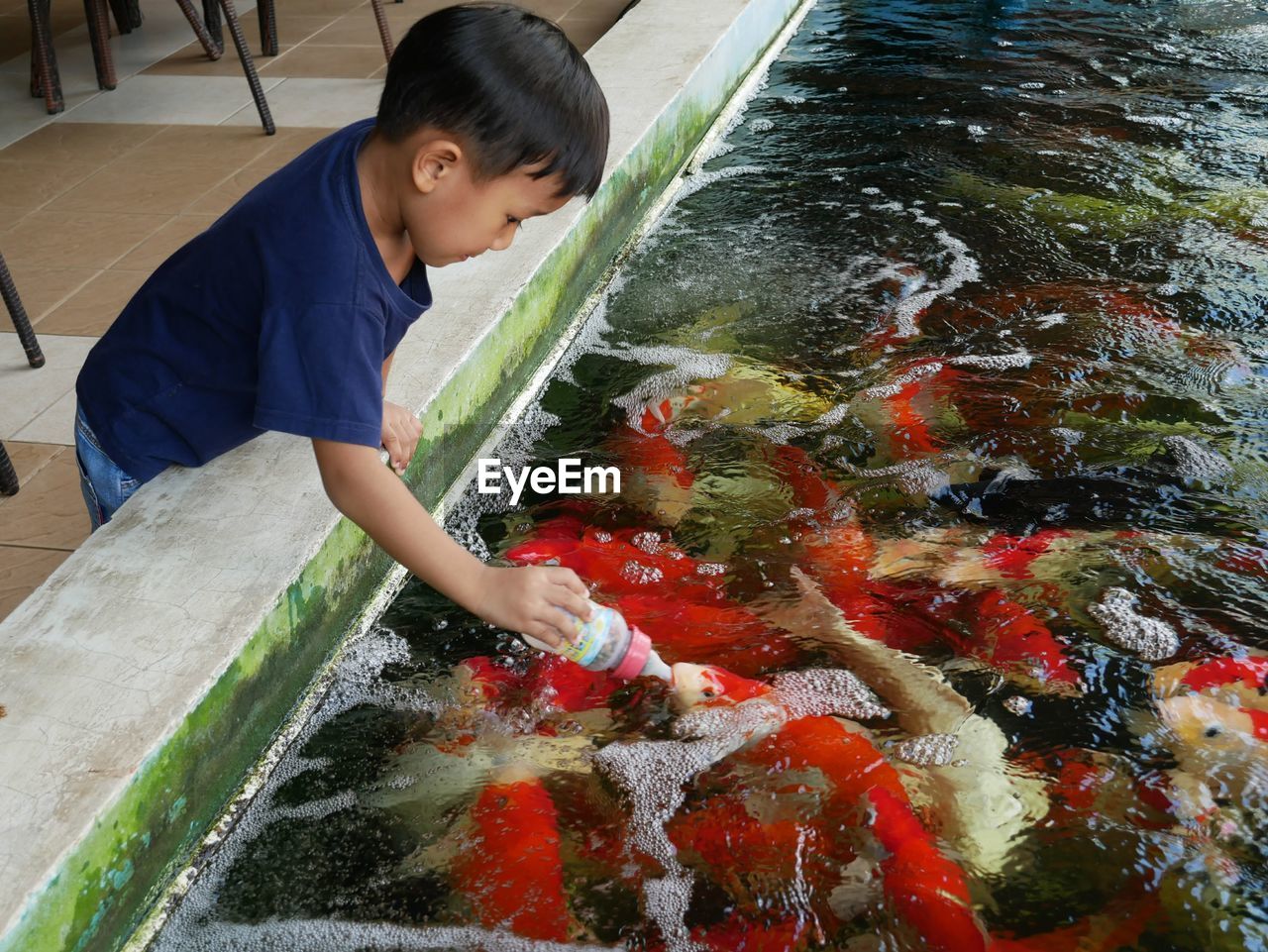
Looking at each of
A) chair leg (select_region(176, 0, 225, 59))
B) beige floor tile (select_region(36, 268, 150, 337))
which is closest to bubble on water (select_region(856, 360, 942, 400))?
beige floor tile (select_region(36, 268, 150, 337))

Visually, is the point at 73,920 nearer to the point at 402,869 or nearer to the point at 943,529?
the point at 402,869

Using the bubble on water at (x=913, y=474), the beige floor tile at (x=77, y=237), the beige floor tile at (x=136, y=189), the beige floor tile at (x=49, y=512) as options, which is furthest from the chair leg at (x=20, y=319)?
the bubble on water at (x=913, y=474)

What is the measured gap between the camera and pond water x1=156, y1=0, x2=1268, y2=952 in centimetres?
211

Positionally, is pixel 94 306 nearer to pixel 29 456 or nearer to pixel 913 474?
pixel 29 456

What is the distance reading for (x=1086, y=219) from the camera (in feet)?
14.5

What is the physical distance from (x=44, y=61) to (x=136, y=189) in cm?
102

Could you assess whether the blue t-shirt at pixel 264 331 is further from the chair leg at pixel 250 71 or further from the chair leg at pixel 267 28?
the chair leg at pixel 267 28

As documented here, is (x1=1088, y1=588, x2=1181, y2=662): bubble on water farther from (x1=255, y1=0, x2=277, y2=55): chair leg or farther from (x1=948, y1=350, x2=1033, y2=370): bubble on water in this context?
(x1=255, y1=0, x2=277, y2=55): chair leg

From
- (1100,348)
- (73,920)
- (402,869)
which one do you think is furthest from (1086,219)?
(73,920)

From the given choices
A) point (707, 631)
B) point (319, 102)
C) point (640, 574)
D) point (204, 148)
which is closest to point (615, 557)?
point (640, 574)

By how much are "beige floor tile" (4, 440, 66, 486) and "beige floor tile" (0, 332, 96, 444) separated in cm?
2

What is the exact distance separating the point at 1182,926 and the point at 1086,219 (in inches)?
120

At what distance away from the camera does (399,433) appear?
244cm

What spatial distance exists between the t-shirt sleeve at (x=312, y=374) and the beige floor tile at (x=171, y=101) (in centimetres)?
375
